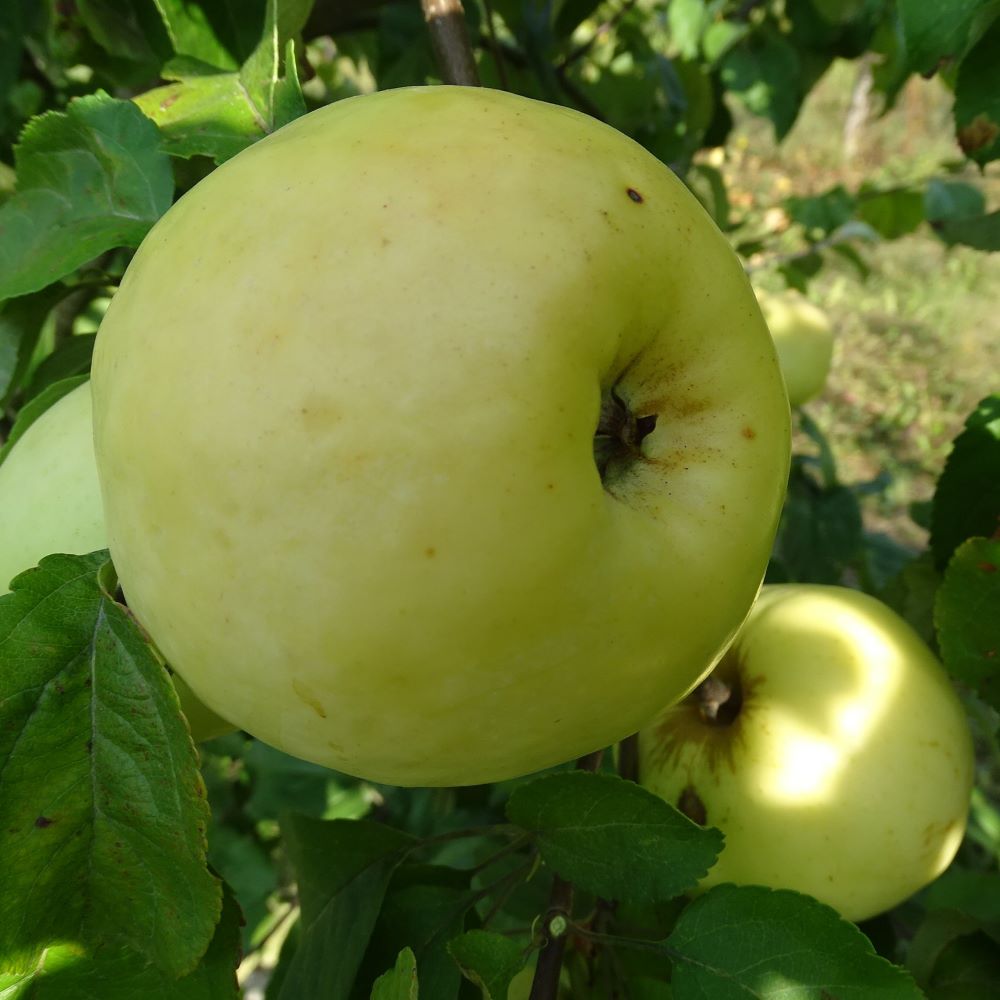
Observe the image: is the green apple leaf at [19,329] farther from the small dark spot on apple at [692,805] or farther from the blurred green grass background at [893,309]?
the blurred green grass background at [893,309]

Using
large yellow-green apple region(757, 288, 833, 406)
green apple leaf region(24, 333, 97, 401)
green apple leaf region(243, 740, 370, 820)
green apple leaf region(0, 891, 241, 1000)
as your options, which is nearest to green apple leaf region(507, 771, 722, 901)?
green apple leaf region(0, 891, 241, 1000)

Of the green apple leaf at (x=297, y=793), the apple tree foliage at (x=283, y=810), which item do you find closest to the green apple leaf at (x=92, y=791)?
the apple tree foliage at (x=283, y=810)

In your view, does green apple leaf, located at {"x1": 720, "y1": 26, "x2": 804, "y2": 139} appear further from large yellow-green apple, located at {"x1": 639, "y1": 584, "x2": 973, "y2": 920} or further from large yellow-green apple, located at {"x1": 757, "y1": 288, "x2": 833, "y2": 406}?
large yellow-green apple, located at {"x1": 639, "y1": 584, "x2": 973, "y2": 920}

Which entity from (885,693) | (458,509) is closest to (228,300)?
(458,509)

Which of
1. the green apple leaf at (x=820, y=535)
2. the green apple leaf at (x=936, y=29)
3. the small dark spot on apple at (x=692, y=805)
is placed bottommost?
the green apple leaf at (x=820, y=535)

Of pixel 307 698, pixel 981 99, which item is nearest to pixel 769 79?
pixel 981 99

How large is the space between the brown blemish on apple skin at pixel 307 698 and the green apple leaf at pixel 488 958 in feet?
0.98

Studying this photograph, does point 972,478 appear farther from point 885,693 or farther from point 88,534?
point 88,534

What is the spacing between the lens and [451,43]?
867 mm

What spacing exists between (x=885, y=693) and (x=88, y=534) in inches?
30.1

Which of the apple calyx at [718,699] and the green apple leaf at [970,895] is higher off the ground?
the apple calyx at [718,699]

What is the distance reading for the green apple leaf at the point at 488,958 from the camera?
0.74 m

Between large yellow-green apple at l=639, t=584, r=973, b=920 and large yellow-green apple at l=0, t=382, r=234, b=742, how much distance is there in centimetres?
52

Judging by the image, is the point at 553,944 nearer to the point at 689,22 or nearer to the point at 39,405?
the point at 39,405
